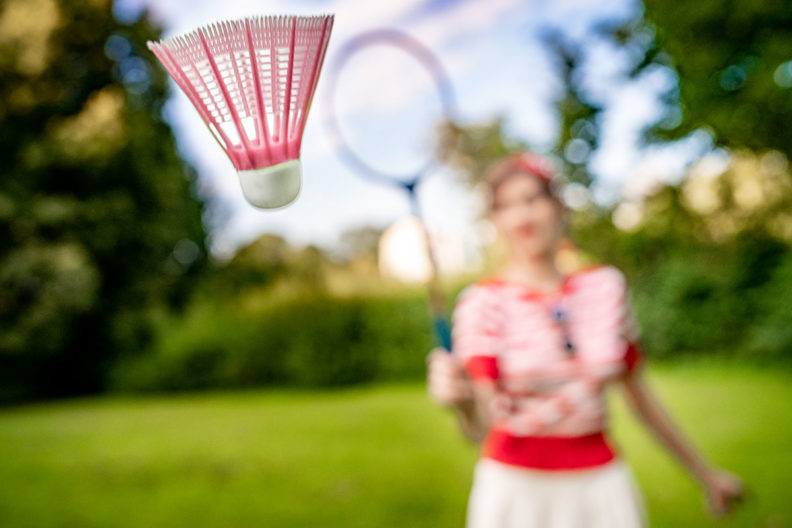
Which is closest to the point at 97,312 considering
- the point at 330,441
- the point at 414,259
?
the point at 414,259

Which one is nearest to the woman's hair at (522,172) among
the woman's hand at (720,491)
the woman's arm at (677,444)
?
the woman's arm at (677,444)

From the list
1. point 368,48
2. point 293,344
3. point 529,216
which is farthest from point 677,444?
point 293,344

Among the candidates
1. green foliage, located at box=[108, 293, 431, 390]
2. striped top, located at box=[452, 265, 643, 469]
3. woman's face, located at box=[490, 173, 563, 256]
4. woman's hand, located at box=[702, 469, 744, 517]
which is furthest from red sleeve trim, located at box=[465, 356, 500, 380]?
green foliage, located at box=[108, 293, 431, 390]

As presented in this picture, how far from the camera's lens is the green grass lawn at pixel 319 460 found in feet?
14.2

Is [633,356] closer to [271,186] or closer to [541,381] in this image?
[541,381]

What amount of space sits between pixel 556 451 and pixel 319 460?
4015 mm

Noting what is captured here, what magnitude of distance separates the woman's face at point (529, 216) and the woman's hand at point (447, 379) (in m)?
0.35

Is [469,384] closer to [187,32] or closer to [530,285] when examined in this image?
[530,285]

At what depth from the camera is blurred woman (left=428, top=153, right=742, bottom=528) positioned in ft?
5.06

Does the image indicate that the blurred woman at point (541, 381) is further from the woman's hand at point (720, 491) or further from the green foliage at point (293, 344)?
→ the green foliage at point (293, 344)

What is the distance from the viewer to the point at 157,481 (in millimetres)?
5148

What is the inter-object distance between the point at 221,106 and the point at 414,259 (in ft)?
23.9

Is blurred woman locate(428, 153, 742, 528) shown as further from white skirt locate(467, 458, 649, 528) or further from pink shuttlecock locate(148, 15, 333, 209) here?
pink shuttlecock locate(148, 15, 333, 209)

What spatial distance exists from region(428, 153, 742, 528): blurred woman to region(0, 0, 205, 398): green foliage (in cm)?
847
